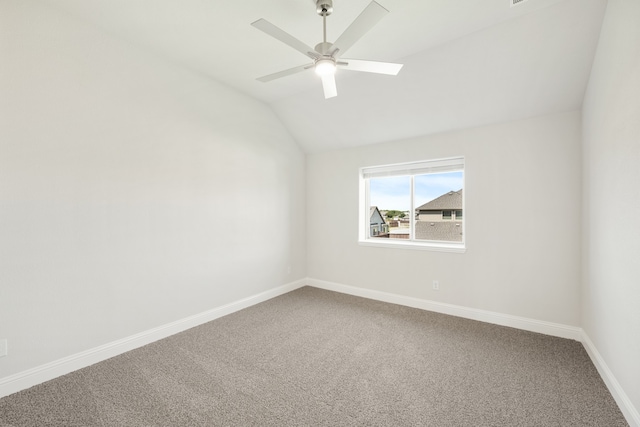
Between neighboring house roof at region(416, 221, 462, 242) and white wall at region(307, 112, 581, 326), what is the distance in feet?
1.05

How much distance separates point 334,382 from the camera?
2033 mm

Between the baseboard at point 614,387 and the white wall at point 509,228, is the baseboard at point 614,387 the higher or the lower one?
the lower one

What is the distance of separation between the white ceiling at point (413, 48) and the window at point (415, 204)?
1.81 ft

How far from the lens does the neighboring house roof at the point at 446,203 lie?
3.54m

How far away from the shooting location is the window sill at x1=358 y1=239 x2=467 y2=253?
3352 mm

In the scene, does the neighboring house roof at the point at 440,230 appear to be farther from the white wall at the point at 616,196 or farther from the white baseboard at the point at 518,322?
the white wall at the point at 616,196

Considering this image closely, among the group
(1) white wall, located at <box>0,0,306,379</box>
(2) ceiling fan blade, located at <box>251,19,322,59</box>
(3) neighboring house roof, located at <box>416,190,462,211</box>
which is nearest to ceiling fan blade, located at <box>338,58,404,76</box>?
(2) ceiling fan blade, located at <box>251,19,322,59</box>

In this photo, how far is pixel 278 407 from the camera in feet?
5.81

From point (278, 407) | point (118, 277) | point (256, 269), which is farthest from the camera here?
point (256, 269)

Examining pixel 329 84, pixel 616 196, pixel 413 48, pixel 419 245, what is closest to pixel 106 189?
pixel 329 84

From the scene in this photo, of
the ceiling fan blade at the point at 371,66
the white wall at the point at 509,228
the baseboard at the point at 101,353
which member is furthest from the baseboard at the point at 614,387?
the baseboard at the point at 101,353

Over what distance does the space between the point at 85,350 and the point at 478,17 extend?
4095 mm

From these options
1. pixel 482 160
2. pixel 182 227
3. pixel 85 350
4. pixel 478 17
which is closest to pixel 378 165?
pixel 482 160

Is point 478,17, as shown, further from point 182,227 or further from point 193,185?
point 182,227
